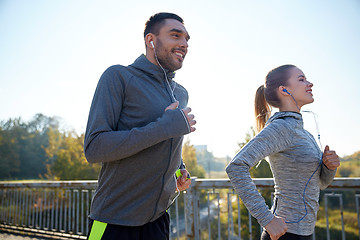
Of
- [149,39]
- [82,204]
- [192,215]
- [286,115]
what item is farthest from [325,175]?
[82,204]

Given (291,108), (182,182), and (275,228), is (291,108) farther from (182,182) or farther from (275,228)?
(182,182)

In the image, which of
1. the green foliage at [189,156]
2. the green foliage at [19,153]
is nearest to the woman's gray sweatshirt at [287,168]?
the green foliage at [189,156]

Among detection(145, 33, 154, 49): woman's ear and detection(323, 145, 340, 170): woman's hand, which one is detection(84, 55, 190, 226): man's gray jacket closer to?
detection(145, 33, 154, 49): woman's ear

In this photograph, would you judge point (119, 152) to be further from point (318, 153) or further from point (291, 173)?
point (318, 153)

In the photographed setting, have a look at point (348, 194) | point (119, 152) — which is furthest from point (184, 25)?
point (348, 194)

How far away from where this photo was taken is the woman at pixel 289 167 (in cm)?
145

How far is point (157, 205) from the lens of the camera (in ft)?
4.73

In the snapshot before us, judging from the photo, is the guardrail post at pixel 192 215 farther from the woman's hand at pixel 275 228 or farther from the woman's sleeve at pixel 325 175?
the woman's hand at pixel 275 228

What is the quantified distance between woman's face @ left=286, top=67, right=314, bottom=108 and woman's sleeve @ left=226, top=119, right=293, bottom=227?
305 mm

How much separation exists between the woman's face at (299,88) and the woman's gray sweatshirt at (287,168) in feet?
0.50

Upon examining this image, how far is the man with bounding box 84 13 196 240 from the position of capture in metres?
1.30

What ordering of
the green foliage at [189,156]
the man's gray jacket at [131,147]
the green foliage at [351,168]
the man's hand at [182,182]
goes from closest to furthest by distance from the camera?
the man's gray jacket at [131,147], the man's hand at [182,182], the green foliage at [351,168], the green foliage at [189,156]

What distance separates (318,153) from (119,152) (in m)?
1.33

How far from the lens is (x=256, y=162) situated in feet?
4.89
